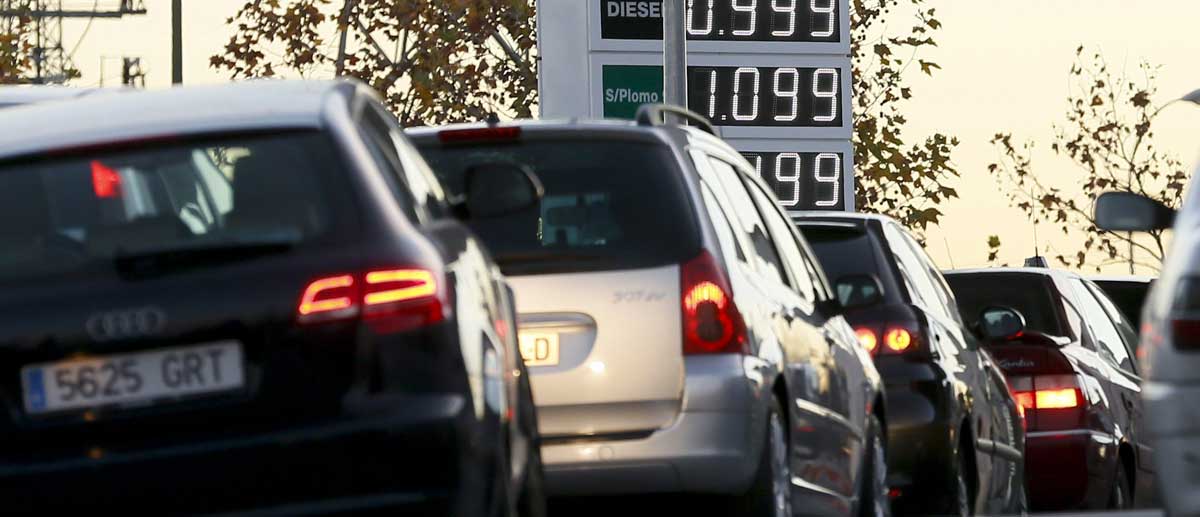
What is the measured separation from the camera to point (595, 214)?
9117mm

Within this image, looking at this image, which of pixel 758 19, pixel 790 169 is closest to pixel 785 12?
pixel 758 19

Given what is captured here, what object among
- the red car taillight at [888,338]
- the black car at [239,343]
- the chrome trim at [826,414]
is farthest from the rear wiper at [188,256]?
the red car taillight at [888,338]

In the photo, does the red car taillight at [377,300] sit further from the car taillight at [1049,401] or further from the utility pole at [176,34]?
the utility pole at [176,34]

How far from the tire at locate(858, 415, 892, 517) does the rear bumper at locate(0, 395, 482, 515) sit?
176 inches

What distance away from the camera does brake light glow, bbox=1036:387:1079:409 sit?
14.6 meters

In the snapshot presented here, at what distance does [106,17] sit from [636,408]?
296 ft

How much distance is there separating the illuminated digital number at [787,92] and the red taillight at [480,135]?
55.3ft

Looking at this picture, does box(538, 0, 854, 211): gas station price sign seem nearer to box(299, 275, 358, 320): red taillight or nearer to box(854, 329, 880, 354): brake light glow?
box(854, 329, 880, 354): brake light glow

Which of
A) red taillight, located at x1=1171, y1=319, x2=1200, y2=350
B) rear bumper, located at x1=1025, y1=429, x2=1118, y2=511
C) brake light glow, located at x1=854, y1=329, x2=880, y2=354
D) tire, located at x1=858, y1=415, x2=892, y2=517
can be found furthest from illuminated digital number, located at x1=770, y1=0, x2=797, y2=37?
red taillight, located at x1=1171, y1=319, x2=1200, y2=350

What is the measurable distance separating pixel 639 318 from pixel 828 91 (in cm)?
1787

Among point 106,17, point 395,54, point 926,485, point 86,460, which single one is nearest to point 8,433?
point 86,460

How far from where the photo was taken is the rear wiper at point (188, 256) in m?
6.64

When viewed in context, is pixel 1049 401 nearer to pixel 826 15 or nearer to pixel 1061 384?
pixel 1061 384

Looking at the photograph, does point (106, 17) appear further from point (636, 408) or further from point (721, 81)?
point (636, 408)
